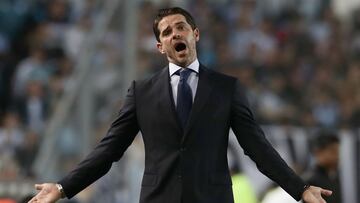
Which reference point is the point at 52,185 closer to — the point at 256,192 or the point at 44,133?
the point at 44,133

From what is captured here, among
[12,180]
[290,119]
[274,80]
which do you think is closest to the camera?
[12,180]

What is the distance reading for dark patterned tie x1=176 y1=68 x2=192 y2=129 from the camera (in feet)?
16.3

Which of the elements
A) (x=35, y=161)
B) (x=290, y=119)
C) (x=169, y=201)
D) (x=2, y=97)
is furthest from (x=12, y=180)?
(x=169, y=201)

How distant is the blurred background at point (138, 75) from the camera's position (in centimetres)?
960

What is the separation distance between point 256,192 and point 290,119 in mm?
2296

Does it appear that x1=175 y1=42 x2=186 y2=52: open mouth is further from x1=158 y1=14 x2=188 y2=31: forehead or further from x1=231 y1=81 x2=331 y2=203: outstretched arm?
x1=231 y1=81 x2=331 y2=203: outstretched arm

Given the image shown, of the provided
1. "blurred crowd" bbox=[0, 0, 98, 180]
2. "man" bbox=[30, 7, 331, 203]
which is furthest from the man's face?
"blurred crowd" bbox=[0, 0, 98, 180]

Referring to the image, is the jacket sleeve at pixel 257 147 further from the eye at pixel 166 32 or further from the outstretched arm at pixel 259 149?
the eye at pixel 166 32

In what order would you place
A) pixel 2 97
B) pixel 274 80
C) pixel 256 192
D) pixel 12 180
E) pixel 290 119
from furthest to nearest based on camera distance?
pixel 274 80
pixel 290 119
pixel 2 97
pixel 256 192
pixel 12 180

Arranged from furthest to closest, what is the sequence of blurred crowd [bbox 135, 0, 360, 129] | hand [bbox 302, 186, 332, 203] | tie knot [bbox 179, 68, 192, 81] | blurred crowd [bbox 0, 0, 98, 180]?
blurred crowd [bbox 135, 0, 360, 129] < blurred crowd [bbox 0, 0, 98, 180] < tie knot [bbox 179, 68, 192, 81] < hand [bbox 302, 186, 332, 203]

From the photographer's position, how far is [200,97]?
4.98 metres

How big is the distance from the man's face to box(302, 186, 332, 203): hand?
76 cm

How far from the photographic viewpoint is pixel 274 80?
1373 cm

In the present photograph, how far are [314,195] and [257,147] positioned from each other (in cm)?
34
